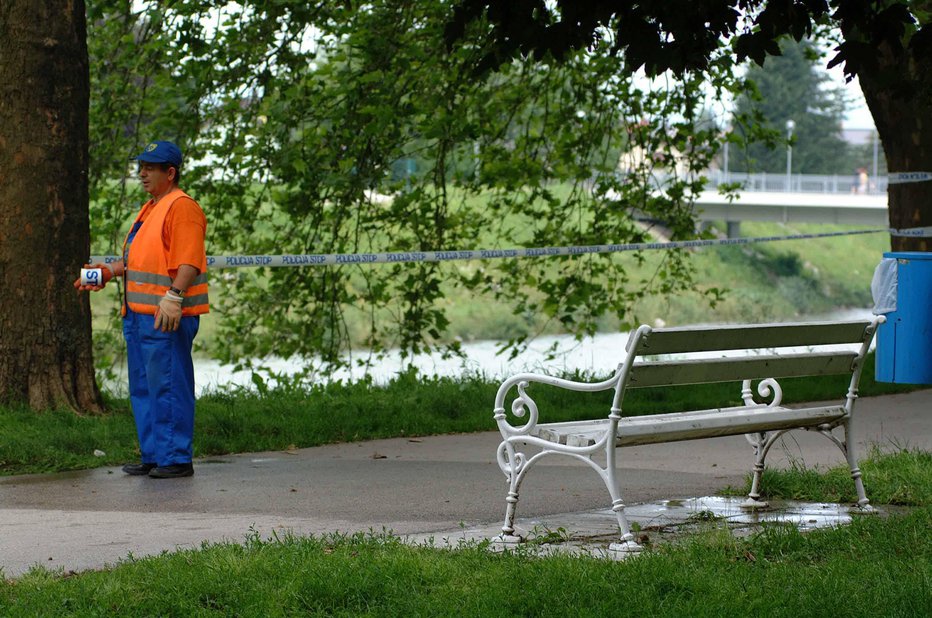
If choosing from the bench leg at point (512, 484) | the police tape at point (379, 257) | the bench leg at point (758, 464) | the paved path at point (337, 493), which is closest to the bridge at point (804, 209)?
the police tape at point (379, 257)

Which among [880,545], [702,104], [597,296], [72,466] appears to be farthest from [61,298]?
[702,104]

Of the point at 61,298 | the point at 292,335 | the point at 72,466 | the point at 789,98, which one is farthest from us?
the point at 789,98

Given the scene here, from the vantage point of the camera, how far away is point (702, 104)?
15.0m

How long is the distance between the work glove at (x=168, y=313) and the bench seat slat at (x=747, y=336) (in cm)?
270

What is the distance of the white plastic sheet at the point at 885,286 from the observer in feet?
34.7

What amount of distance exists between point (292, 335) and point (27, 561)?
868cm

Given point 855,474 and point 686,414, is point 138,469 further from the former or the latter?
point 855,474

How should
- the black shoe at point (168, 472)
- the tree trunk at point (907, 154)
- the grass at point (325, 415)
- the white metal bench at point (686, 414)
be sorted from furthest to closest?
1. the tree trunk at point (907, 154)
2. the grass at point (325, 415)
3. the black shoe at point (168, 472)
4. the white metal bench at point (686, 414)

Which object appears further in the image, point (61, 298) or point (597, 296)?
point (597, 296)

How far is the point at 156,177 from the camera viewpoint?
7.11 meters

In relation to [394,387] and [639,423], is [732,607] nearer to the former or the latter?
[639,423]

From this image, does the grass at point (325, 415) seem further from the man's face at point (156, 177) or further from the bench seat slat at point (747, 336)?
the bench seat slat at point (747, 336)

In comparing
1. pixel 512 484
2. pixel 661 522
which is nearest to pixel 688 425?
pixel 661 522

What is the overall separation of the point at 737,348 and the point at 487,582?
5.63 feet
